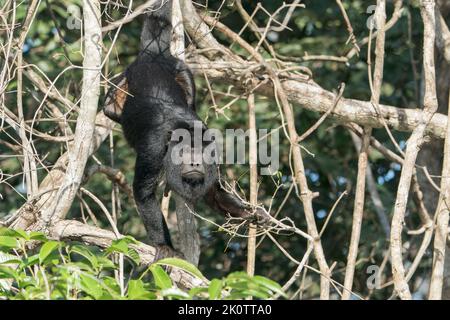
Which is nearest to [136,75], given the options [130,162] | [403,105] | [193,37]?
[193,37]

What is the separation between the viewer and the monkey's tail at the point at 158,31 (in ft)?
19.8

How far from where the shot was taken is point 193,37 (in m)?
6.14

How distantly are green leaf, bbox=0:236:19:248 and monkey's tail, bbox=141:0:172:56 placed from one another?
2.81 meters

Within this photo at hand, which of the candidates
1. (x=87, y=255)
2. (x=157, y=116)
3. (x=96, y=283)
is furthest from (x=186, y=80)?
(x=96, y=283)

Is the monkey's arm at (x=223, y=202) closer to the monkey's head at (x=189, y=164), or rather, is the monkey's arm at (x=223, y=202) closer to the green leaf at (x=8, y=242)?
the monkey's head at (x=189, y=164)

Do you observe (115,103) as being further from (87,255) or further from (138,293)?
(138,293)

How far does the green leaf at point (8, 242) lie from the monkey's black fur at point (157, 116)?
2.35m

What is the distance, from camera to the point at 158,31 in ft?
19.9

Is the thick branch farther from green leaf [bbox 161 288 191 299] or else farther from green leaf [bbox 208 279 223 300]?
green leaf [bbox 208 279 223 300]

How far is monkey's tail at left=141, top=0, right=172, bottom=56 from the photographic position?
237 inches

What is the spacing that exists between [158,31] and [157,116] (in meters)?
0.68

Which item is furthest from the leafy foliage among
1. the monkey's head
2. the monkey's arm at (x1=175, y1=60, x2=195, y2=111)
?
the monkey's arm at (x1=175, y1=60, x2=195, y2=111)

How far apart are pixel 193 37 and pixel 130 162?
2.23m
